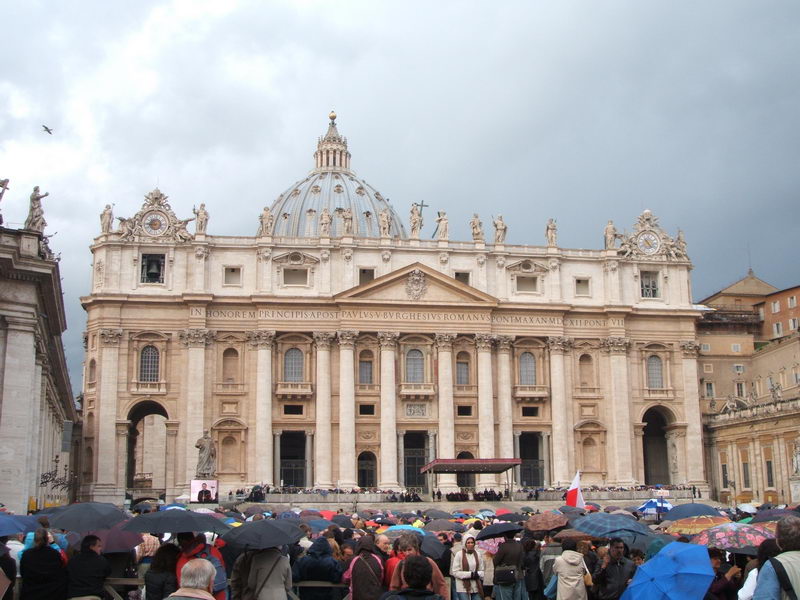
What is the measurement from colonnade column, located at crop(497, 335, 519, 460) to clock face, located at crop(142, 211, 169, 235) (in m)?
24.4

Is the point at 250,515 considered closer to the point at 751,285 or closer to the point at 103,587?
the point at 103,587

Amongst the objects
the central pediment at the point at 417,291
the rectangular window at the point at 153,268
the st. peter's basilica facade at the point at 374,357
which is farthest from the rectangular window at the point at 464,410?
the rectangular window at the point at 153,268

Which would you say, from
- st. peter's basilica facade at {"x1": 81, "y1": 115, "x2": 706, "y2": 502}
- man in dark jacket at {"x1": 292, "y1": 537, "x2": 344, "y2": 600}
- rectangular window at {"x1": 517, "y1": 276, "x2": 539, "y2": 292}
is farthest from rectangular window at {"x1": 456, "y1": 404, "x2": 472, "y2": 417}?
man in dark jacket at {"x1": 292, "y1": 537, "x2": 344, "y2": 600}

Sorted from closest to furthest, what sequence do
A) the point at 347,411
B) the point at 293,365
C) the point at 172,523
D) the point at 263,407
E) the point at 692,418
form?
1. the point at 172,523
2. the point at 263,407
3. the point at 347,411
4. the point at 293,365
5. the point at 692,418

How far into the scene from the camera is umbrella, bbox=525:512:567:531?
1919 cm

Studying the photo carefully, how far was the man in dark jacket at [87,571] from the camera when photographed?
46.8 feet

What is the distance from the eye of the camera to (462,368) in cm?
7494

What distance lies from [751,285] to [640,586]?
88.8 meters

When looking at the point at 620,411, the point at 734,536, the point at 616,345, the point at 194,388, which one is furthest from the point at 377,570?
the point at 616,345

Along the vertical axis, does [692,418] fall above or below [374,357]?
below

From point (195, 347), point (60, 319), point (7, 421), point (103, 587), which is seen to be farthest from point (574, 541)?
point (195, 347)

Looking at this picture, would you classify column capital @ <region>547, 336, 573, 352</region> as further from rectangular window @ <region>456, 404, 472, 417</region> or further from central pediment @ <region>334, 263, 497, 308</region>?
rectangular window @ <region>456, 404, 472, 417</region>

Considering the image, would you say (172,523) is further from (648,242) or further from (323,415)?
(648,242)

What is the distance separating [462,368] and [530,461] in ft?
27.1
